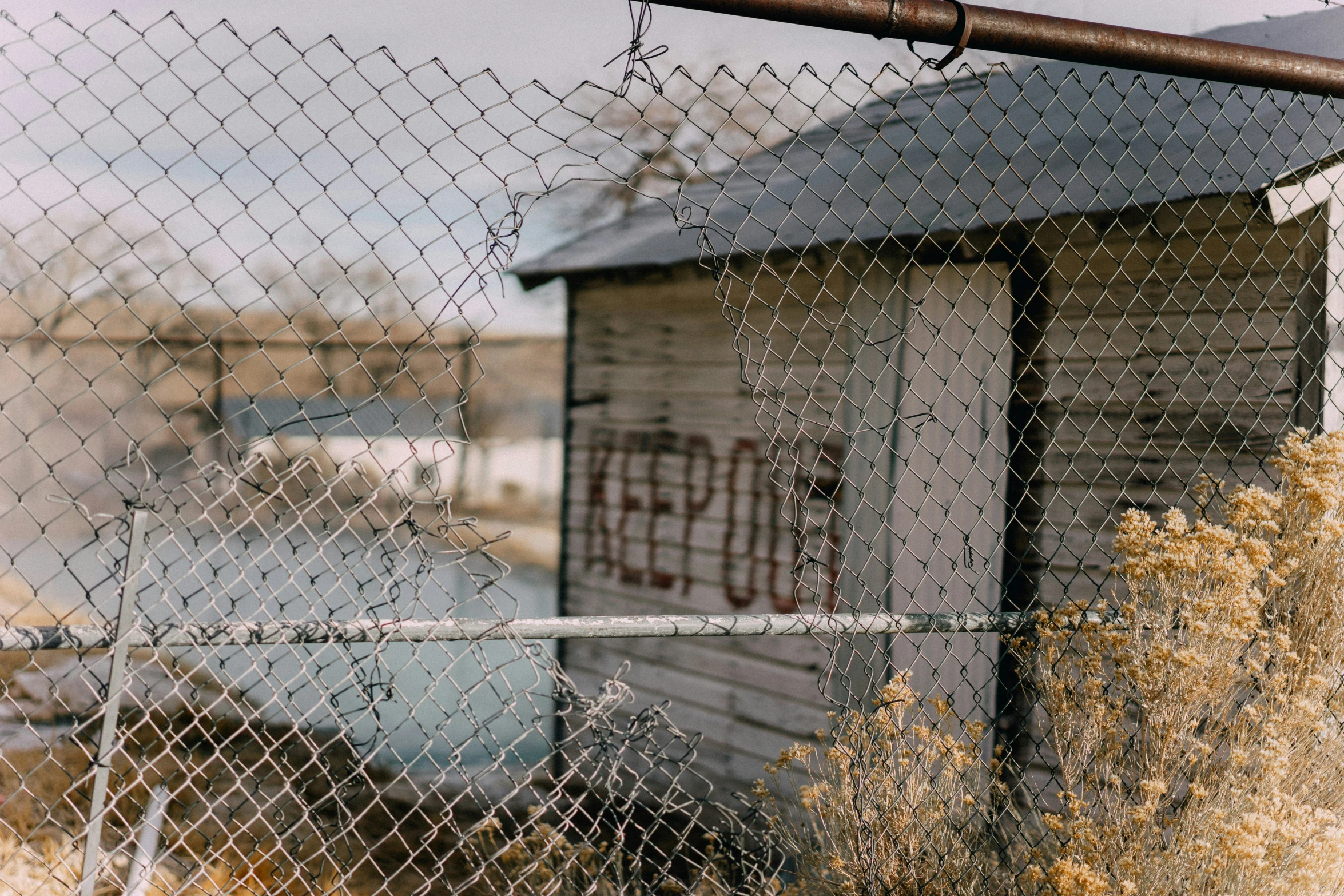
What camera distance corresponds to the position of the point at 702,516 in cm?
596

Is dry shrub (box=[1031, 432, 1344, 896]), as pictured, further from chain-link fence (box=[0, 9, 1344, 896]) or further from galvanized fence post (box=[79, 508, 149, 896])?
galvanized fence post (box=[79, 508, 149, 896])

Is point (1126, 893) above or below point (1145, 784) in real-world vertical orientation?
below

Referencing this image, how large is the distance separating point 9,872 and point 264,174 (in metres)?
3.79

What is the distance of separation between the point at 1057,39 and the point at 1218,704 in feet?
6.07

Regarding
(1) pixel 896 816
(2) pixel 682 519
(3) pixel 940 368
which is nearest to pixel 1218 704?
(1) pixel 896 816

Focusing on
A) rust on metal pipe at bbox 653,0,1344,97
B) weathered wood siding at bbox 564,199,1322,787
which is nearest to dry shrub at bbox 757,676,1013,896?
weathered wood siding at bbox 564,199,1322,787

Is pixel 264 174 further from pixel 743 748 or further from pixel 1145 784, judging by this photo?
pixel 743 748

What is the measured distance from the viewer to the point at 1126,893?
2299 millimetres

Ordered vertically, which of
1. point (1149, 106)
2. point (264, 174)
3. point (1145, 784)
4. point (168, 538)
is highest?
point (1149, 106)

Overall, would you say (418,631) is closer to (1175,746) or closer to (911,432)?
(1175,746)

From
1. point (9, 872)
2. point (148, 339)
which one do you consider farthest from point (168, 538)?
point (9, 872)

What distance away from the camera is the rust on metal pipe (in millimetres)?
2264

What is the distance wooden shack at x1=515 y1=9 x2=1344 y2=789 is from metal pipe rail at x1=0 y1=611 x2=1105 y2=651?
13cm

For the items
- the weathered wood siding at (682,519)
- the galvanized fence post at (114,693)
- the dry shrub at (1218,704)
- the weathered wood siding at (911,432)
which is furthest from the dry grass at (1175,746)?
the weathered wood siding at (682,519)
